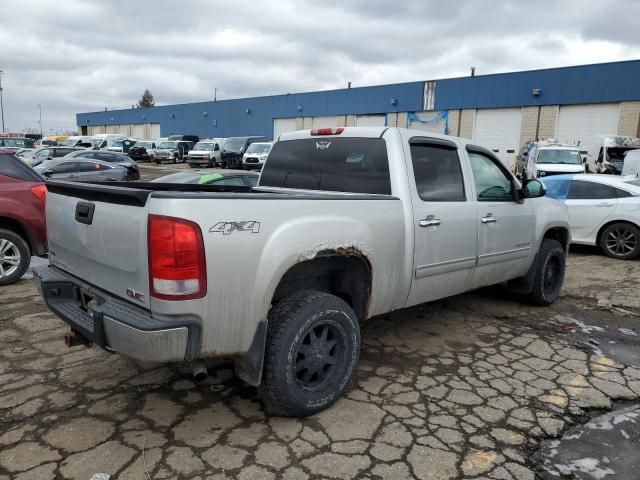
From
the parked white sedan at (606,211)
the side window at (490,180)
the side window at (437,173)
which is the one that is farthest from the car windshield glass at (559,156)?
the side window at (437,173)

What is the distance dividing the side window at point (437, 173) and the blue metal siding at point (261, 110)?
3228 centimetres

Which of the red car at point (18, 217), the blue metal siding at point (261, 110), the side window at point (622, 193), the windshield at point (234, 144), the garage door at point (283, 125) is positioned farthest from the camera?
the garage door at point (283, 125)

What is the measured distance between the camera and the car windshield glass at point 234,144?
32.7m

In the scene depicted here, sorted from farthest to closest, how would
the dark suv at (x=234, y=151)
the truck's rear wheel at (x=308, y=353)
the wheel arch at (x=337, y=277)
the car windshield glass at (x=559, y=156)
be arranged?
the dark suv at (x=234, y=151), the car windshield glass at (x=559, y=156), the wheel arch at (x=337, y=277), the truck's rear wheel at (x=308, y=353)

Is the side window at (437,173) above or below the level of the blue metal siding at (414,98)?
below

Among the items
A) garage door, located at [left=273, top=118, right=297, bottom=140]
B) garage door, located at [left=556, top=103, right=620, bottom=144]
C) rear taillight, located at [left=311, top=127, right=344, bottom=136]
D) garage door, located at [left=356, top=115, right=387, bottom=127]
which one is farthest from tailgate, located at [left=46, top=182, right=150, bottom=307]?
garage door, located at [left=273, top=118, right=297, bottom=140]

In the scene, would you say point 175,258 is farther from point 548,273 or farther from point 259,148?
point 259,148

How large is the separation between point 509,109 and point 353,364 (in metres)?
30.6

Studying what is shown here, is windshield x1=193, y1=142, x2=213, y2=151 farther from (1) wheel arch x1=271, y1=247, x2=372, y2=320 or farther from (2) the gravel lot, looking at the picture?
(1) wheel arch x1=271, y1=247, x2=372, y2=320

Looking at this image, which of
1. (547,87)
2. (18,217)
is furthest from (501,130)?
(18,217)

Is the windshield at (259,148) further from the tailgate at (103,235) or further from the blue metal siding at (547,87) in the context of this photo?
the tailgate at (103,235)

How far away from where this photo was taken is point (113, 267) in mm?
2822

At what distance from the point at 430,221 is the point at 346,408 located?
1514 mm

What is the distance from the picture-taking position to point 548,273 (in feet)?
18.7
